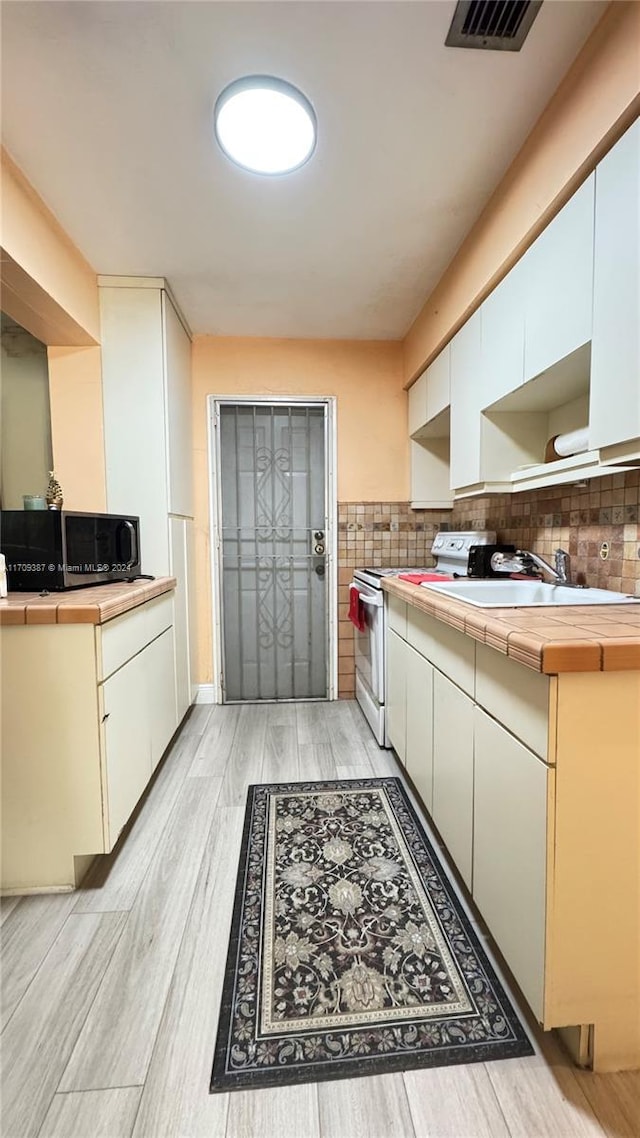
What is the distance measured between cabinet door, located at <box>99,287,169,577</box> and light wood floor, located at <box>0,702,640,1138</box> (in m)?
1.56

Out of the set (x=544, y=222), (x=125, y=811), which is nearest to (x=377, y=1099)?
(x=125, y=811)

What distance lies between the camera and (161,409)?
239cm

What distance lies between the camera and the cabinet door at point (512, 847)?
37.0 inches

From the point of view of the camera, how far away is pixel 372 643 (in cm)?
252

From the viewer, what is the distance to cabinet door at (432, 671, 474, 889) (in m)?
1.30

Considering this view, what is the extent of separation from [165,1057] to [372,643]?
5.80 feet

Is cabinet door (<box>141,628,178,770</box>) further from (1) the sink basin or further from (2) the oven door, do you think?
(1) the sink basin

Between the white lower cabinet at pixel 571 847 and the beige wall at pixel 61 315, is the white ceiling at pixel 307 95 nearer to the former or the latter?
the beige wall at pixel 61 315

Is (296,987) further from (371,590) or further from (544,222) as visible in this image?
(544,222)

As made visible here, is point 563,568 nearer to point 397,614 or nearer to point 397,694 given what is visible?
point 397,614

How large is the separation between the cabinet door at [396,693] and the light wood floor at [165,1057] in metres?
0.83

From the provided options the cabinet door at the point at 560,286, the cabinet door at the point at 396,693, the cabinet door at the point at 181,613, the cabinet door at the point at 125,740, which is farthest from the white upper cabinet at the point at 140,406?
the cabinet door at the point at 560,286

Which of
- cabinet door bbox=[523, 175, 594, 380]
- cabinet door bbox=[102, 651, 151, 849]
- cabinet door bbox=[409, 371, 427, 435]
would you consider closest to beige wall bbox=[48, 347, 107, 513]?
cabinet door bbox=[102, 651, 151, 849]

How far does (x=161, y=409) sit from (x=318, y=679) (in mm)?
1970
